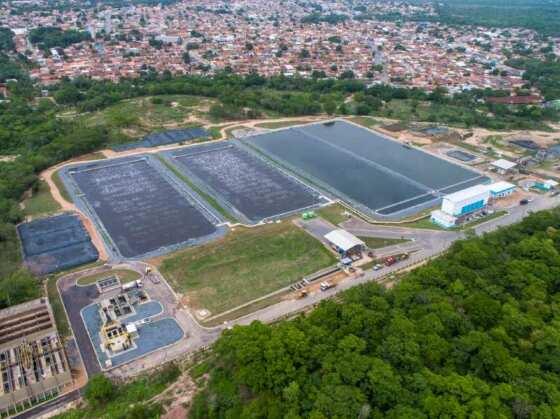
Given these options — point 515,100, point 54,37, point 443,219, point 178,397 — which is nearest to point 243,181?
point 443,219

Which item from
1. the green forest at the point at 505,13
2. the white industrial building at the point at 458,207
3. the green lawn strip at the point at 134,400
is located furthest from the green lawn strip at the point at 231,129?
the green forest at the point at 505,13

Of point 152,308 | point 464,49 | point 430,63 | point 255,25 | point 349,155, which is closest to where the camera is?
point 152,308

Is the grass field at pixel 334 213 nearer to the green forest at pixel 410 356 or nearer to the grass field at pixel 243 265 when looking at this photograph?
the grass field at pixel 243 265

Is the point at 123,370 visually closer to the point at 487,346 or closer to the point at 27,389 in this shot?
the point at 27,389

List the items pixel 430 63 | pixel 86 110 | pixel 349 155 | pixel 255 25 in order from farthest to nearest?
pixel 255 25 < pixel 430 63 < pixel 86 110 < pixel 349 155

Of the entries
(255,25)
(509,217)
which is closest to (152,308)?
(509,217)
